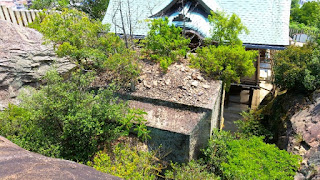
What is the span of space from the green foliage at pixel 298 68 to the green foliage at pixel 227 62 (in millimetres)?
1481

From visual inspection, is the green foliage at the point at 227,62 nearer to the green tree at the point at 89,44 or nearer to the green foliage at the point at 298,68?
the green foliage at the point at 298,68

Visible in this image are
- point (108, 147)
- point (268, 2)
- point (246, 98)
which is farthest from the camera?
point (246, 98)

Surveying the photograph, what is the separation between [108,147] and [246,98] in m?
11.4

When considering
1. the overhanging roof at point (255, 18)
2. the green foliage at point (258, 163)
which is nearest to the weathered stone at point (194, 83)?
the green foliage at point (258, 163)

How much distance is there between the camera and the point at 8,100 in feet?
31.7

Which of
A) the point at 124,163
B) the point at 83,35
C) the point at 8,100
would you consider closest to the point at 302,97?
the point at 124,163

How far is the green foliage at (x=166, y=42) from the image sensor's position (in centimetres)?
1077

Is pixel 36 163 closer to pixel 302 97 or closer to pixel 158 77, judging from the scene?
pixel 158 77

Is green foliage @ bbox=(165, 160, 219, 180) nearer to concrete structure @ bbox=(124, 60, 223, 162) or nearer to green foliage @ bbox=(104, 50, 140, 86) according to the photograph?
concrete structure @ bbox=(124, 60, 223, 162)

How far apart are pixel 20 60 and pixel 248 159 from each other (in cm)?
1048

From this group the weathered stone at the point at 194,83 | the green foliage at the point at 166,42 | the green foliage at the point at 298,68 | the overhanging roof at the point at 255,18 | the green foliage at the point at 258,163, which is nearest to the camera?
the green foliage at the point at 258,163

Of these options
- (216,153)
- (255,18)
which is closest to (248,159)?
(216,153)

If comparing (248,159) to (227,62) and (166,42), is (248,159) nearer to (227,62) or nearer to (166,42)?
(227,62)

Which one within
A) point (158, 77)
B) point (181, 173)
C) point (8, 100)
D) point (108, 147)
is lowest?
point (181, 173)
